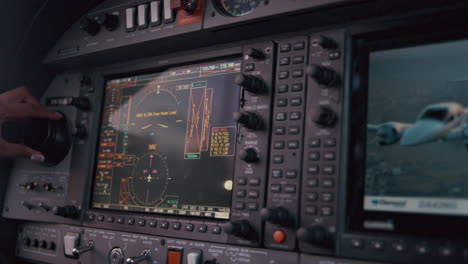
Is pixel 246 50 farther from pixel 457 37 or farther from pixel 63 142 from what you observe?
pixel 63 142

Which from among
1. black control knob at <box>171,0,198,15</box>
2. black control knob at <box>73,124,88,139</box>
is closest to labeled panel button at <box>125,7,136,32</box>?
black control knob at <box>171,0,198,15</box>

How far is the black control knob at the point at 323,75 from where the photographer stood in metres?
1.79

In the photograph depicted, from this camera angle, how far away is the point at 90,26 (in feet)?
8.71

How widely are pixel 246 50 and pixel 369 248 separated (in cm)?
95

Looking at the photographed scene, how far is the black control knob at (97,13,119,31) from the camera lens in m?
2.57

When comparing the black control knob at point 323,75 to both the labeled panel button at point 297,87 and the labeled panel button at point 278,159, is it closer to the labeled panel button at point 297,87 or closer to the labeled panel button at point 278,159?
the labeled panel button at point 297,87

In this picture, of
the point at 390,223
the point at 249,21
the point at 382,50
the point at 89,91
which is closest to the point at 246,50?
the point at 249,21

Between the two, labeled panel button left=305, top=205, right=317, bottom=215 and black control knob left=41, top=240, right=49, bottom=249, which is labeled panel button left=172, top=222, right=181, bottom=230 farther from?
black control knob left=41, top=240, right=49, bottom=249

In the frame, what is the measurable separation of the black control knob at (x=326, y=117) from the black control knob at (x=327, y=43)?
24 centimetres

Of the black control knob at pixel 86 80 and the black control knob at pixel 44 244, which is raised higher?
the black control knob at pixel 86 80

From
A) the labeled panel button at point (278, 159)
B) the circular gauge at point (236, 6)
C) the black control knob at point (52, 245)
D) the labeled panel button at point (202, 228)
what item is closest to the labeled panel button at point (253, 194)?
the labeled panel button at point (278, 159)

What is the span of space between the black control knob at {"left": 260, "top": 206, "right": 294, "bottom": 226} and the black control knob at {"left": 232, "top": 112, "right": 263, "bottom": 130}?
1.14 ft

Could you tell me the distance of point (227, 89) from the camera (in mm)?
2252

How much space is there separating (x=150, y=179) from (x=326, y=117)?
99cm
